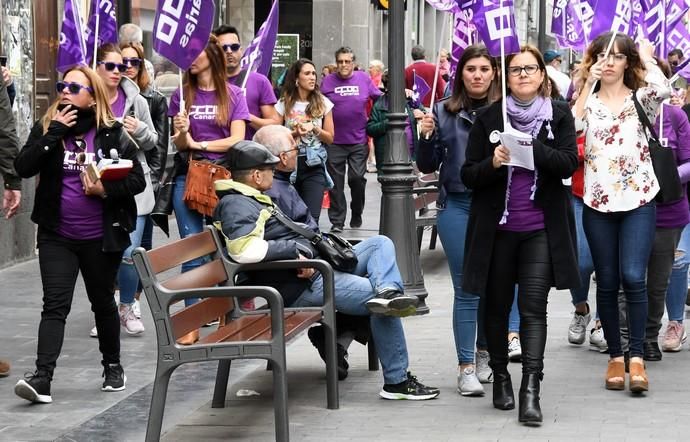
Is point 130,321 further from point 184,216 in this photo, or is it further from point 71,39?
point 71,39

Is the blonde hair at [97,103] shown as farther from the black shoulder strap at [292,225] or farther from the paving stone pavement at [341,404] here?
the paving stone pavement at [341,404]

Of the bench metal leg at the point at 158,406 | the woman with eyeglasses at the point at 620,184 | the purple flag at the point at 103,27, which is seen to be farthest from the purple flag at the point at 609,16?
the bench metal leg at the point at 158,406

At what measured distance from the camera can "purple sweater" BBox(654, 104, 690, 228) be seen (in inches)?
332

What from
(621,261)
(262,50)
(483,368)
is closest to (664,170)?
(621,261)

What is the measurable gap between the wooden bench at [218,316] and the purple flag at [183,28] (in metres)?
2.17

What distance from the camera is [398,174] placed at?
34.9ft

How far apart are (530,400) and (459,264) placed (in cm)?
113

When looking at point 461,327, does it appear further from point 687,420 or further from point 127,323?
point 127,323

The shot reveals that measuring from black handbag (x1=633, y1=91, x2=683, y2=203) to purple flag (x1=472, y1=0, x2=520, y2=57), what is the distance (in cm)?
80

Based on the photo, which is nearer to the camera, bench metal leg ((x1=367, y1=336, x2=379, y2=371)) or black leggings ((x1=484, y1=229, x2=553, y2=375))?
black leggings ((x1=484, y1=229, x2=553, y2=375))

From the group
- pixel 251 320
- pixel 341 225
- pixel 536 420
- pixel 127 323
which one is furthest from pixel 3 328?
pixel 341 225

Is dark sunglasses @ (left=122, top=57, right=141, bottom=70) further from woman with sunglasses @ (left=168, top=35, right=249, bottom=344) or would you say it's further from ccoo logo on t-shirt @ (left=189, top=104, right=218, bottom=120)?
ccoo logo on t-shirt @ (left=189, top=104, right=218, bottom=120)

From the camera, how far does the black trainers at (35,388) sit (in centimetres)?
726

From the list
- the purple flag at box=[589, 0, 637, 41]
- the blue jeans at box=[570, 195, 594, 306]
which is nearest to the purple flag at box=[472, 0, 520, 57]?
the purple flag at box=[589, 0, 637, 41]
